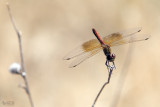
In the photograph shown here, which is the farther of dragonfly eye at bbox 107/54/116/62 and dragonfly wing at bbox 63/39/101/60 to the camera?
dragonfly wing at bbox 63/39/101/60

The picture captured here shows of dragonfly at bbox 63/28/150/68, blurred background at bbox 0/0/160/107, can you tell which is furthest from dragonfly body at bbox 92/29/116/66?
blurred background at bbox 0/0/160/107

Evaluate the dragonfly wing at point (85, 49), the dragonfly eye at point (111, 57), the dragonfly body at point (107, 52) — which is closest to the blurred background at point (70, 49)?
the dragonfly wing at point (85, 49)

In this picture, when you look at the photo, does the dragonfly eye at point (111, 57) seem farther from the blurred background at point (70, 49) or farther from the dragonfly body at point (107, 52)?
the blurred background at point (70, 49)

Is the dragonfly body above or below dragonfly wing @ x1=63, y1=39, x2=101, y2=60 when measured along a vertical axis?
below

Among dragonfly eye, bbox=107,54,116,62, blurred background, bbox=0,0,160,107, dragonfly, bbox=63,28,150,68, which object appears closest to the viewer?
dragonfly eye, bbox=107,54,116,62

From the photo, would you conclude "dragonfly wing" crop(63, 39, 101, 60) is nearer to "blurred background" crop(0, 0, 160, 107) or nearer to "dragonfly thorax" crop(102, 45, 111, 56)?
"dragonfly thorax" crop(102, 45, 111, 56)

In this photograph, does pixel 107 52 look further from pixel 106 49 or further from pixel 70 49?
pixel 70 49

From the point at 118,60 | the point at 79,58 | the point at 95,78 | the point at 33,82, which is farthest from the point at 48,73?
the point at 79,58


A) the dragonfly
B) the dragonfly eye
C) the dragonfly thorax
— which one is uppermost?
the dragonfly
